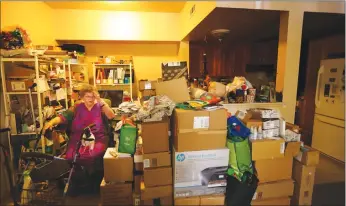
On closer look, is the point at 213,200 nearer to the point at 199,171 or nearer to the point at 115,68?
the point at 199,171

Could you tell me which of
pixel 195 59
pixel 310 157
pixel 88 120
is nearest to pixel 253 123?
pixel 310 157

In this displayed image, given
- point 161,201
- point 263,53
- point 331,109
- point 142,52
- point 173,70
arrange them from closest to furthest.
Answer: point 161,201 < point 173,70 < point 331,109 < point 142,52 < point 263,53

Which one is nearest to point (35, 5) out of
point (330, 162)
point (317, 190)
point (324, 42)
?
point (317, 190)

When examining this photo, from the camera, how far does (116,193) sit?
1.90 metres

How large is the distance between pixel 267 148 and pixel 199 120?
713 millimetres

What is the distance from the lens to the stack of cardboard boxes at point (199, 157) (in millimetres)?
1741

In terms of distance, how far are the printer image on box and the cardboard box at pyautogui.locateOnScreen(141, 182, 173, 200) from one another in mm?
327

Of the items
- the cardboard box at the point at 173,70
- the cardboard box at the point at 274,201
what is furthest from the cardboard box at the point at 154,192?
the cardboard box at the point at 173,70

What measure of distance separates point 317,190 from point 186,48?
9.77ft

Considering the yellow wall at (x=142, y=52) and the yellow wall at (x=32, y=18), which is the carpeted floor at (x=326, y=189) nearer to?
the yellow wall at (x=32, y=18)

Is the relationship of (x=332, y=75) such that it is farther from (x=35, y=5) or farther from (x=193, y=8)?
(x=35, y=5)

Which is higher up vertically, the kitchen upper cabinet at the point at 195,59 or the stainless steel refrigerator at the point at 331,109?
the kitchen upper cabinet at the point at 195,59

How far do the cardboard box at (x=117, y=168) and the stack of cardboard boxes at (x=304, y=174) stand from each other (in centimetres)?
162

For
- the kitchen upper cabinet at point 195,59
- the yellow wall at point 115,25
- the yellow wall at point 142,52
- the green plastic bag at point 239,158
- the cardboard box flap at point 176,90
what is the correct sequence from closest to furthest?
1. the green plastic bag at point 239,158
2. the cardboard box flap at point 176,90
3. the yellow wall at point 115,25
4. the yellow wall at point 142,52
5. the kitchen upper cabinet at point 195,59
